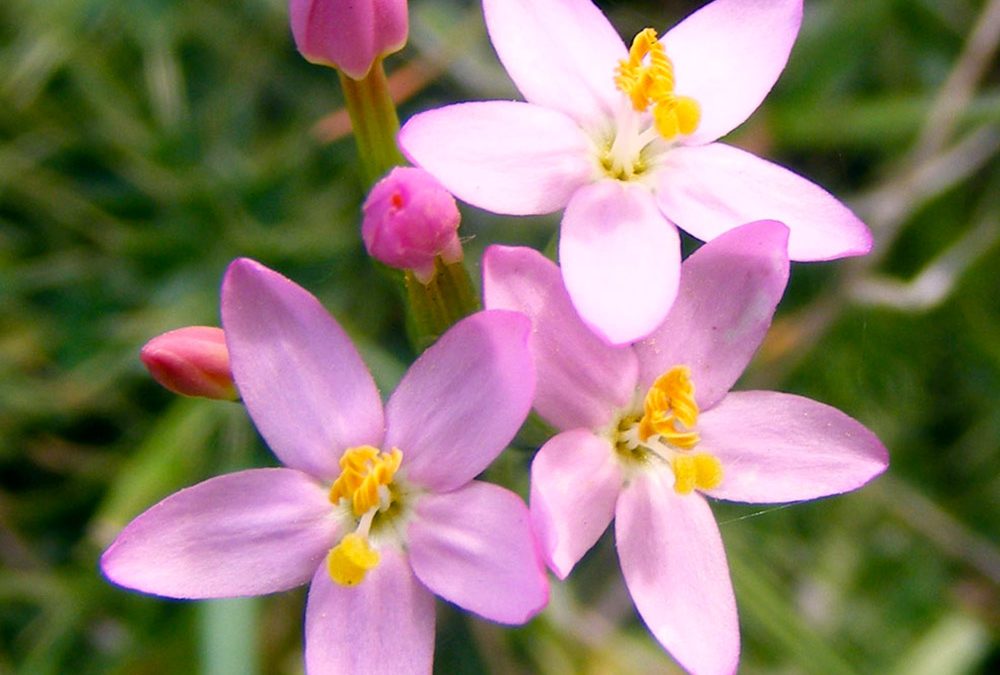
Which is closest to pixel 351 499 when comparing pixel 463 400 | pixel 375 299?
pixel 463 400

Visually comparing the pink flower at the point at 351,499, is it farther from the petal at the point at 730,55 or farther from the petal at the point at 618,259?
the petal at the point at 730,55

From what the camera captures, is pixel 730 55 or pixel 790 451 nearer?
pixel 790 451

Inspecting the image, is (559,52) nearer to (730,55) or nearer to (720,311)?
(730,55)

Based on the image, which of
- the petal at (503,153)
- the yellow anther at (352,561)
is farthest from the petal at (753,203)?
the yellow anther at (352,561)

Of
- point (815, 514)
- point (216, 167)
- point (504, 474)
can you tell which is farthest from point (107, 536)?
point (815, 514)

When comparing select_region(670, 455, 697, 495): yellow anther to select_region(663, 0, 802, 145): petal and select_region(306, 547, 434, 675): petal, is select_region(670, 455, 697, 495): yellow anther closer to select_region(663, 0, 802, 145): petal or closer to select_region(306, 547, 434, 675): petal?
select_region(306, 547, 434, 675): petal

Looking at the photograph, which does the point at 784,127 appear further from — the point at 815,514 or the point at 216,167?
the point at 216,167
